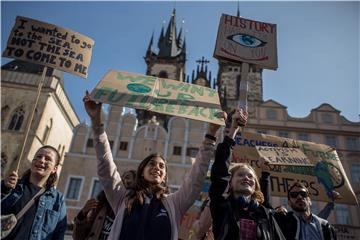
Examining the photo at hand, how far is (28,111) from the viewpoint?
2239 cm

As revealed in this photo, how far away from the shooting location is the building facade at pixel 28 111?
20250mm

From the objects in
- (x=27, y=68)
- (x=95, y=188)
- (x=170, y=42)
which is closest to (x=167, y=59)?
(x=170, y=42)

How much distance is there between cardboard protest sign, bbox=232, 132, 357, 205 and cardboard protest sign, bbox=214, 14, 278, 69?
5.34 ft

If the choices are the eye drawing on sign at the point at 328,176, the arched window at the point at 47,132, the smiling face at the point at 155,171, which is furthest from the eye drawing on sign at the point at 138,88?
the arched window at the point at 47,132

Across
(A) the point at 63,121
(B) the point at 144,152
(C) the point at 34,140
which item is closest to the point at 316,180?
(B) the point at 144,152

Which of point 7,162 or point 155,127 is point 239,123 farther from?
point 7,162

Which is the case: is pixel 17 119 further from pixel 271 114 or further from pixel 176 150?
pixel 271 114

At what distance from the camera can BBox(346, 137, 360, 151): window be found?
20409 mm

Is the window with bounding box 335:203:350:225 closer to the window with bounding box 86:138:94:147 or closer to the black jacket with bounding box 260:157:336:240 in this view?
the window with bounding box 86:138:94:147

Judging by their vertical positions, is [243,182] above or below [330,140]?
below

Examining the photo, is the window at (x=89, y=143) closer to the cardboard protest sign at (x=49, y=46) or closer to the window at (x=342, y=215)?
the cardboard protest sign at (x=49, y=46)

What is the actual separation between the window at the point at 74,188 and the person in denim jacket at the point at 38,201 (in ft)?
49.6

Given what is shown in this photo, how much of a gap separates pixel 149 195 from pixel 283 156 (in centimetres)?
237

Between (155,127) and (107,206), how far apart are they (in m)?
16.4
